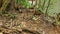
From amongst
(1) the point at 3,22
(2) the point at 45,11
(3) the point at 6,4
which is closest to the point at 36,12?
(2) the point at 45,11

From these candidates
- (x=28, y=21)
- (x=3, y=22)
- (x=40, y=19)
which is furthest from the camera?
(x=40, y=19)

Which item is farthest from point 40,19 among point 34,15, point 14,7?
point 14,7

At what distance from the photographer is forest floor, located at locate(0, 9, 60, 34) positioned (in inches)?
188

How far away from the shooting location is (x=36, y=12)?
6785 mm

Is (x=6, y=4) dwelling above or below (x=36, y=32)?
above

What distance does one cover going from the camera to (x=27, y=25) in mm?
5379

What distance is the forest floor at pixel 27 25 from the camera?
478 centimetres

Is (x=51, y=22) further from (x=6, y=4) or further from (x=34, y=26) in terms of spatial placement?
(x=6, y=4)

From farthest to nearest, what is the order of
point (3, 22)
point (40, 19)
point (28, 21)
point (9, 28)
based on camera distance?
point (40, 19), point (28, 21), point (3, 22), point (9, 28)

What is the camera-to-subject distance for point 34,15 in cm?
662

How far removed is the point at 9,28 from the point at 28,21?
1211 mm

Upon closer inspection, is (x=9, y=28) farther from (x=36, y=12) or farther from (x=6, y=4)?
(x=36, y=12)

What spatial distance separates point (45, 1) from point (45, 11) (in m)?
0.55

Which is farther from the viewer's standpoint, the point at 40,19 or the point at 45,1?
the point at 45,1
